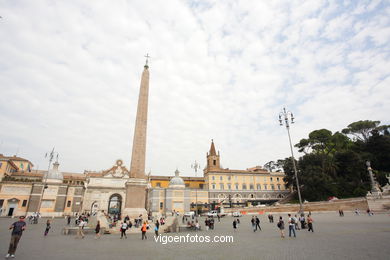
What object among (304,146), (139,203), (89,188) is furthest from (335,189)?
(89,188)

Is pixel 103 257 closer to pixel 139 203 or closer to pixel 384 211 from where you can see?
pixel 139 203

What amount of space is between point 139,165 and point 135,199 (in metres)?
2.92

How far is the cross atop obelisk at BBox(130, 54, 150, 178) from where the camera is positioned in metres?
20.0

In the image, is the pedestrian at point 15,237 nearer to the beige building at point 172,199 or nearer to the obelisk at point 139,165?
the obelisk at point 139,165

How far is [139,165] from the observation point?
2012 centimetres

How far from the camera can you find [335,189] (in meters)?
42.3

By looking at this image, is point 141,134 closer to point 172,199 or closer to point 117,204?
point 172,199

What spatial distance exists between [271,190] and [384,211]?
33.2 meters

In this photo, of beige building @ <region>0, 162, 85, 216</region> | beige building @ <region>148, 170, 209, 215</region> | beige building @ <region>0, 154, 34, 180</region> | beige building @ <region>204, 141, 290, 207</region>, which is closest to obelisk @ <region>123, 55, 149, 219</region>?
beige building @ <region>0, 162, 85, 216</region>

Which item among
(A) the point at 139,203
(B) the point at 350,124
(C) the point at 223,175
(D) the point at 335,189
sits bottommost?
(A) the point at 139,203

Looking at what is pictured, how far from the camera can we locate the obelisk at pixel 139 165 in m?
18.9

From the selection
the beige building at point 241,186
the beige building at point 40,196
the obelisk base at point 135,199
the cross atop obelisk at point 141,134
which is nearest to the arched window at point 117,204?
the beige building at point 40,196

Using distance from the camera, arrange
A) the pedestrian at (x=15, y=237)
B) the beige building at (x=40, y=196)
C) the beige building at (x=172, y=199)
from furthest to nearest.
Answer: the beige building at (x=172, y=199), the beige building at (x=40, y=196), the pedestrian at (x=15, y=237)

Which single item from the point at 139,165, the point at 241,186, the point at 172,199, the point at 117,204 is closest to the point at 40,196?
the point at 172,199
